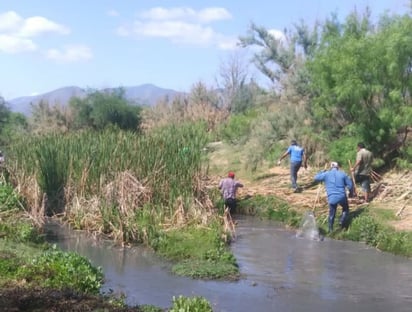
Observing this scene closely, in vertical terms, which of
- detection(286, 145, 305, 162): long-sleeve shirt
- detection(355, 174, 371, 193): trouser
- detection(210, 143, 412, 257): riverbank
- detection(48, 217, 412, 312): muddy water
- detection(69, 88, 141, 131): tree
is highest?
detection(69, 88, 141, 131): tree

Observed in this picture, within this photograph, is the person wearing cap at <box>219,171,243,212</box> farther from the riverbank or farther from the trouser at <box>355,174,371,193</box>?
the trouser at <box>355,174,371,193</box>

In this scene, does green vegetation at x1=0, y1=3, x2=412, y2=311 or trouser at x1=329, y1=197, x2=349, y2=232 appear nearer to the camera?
green vegetation at x1=0, y1=3, x2=412, y2=311

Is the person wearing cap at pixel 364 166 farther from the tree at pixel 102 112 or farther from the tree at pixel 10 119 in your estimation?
the tree at pixel 10 119

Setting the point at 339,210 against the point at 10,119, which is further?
the point at 10,119

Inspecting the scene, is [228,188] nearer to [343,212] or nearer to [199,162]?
[199,162]

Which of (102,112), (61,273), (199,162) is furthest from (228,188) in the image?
(102,112)

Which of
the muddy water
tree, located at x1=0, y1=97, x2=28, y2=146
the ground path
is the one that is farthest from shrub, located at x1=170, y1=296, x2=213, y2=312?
tree, located at x1=0, y1=97, x2=28, y2=146

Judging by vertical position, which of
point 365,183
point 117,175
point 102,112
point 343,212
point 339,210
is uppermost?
point 102,112

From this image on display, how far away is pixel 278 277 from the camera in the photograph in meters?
14.3

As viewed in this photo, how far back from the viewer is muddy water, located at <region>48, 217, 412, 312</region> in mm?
12297

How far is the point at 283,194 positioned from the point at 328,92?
3879mm

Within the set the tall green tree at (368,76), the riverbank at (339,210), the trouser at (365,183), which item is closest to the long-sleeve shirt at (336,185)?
the riverbank at (339,210)

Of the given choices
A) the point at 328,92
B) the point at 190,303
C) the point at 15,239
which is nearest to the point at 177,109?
the point at 328,92

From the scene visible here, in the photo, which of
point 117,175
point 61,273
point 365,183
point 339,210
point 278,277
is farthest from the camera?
point 365,183
